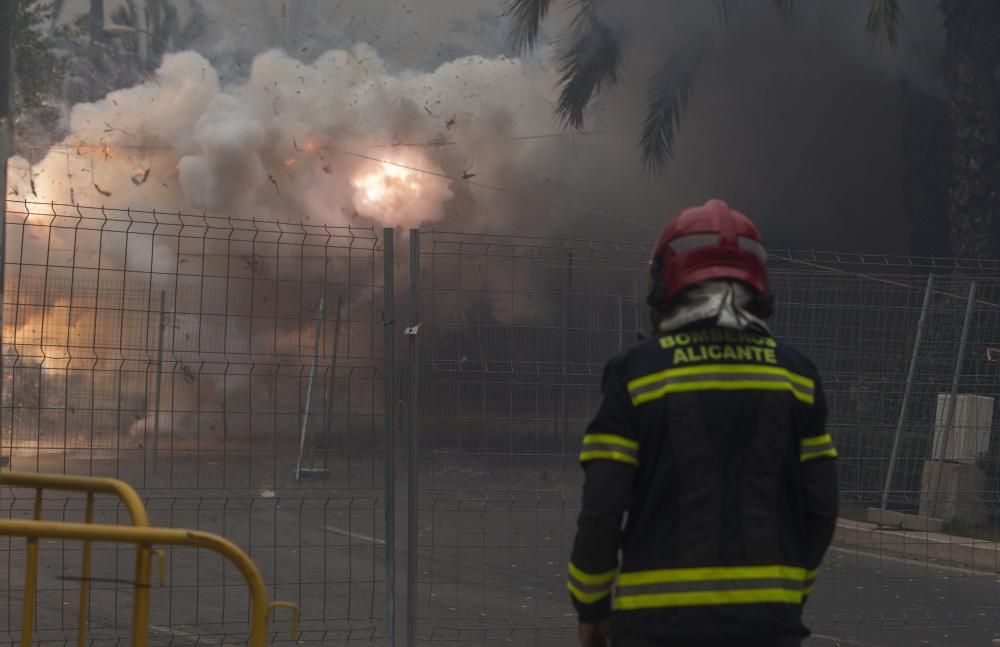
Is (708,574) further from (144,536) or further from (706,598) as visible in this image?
(144,536)

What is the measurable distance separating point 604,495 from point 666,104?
16.7m

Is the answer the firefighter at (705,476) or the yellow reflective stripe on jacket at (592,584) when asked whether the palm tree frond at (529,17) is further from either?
the yellow reflective stripe on jacket at (592,584)

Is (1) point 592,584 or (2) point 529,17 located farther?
(2) point 529,17

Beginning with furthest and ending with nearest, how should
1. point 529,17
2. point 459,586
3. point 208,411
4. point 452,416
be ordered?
point 529,17, point 459,586, point 208,411, point 452,416

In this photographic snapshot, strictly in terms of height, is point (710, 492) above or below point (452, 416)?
below

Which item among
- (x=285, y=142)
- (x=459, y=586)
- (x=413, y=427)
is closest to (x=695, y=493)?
(x=413, y=427)

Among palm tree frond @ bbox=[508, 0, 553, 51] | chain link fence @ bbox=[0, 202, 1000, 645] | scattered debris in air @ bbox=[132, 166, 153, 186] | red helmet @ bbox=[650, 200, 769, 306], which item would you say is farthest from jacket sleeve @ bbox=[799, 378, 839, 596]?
scattered debris in air @ bbox=[132, 166, 153, 186]

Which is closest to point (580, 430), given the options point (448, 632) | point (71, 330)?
point (448, 632)

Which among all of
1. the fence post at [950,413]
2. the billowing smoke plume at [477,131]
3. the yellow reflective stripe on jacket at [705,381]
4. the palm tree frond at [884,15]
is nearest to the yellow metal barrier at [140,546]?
the yellow reflective stripe on jacket at [705,381]

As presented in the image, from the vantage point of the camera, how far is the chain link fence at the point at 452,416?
575cm

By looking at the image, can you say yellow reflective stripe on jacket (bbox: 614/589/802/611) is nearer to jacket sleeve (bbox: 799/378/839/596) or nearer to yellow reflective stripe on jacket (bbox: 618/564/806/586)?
yellow reflective stripe on jacket (bbox: 618/564/806/586)

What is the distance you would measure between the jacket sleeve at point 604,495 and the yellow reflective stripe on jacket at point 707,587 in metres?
0.07

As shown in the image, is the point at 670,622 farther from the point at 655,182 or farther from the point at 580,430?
the point at 655,182

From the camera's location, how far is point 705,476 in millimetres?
2656
